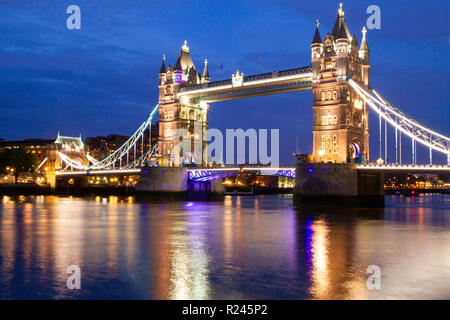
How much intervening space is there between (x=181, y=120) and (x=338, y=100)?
737 inches

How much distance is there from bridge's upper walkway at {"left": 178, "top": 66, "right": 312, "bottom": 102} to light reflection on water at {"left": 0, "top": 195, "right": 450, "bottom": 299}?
20.2 meters

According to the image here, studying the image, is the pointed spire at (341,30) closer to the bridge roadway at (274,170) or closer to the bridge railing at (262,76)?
the bridge railing at (262,76)

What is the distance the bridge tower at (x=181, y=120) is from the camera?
170 feet

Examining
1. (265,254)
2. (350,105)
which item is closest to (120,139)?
(350,105)

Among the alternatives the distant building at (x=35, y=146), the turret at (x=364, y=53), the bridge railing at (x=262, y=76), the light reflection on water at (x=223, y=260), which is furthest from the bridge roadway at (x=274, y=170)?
the distant building at (x=35, y=146)

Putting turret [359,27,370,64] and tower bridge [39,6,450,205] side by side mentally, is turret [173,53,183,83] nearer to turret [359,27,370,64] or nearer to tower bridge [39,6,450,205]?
tower bridge [39,6,450,205]

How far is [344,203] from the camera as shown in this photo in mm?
36281

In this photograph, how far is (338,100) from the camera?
38875 mm

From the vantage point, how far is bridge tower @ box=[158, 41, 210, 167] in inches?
2044

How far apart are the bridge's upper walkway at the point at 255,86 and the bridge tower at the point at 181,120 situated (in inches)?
65.7

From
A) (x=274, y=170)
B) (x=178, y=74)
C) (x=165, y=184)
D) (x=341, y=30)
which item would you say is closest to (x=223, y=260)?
(x=274, y=170)

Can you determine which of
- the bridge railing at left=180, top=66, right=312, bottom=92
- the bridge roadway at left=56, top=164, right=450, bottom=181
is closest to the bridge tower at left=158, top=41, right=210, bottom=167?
the bridge railing at left=180, top=66, right=312, bottom=92
